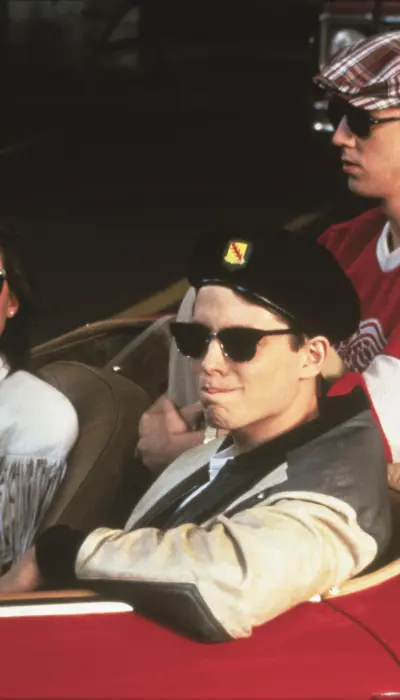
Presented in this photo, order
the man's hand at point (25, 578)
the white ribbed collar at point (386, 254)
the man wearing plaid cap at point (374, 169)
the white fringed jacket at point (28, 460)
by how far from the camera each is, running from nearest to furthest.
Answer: the man's hand at point (25, 578) → the white fringed jacket at point (28, 460) → the man wearing plaid cap at point (374, 169) → the white ribbed collar at point (386, 254)

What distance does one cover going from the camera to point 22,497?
3.40 meters

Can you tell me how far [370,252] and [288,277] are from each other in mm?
1233

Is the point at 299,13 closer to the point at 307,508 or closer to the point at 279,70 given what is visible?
the point at 279,70

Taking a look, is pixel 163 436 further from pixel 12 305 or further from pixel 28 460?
pixel 12 305

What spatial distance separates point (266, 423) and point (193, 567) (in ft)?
1.32

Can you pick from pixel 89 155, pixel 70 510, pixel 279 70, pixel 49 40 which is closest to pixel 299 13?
pixel 279 70

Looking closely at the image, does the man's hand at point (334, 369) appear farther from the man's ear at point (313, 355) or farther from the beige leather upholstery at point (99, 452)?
the man's ear at point (313, 355)

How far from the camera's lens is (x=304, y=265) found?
9.03 feet

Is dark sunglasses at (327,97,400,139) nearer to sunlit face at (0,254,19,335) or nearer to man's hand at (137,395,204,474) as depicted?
man's hand at (137,395,204,474)

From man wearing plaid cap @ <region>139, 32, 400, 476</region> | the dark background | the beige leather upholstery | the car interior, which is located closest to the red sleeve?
man wearing plaid cap @ <region>139, 32, 400, 476</region>

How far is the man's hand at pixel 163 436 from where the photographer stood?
11.2ft

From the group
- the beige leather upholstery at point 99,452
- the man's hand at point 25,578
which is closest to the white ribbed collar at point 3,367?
the beige leather upholstery at point 99,452

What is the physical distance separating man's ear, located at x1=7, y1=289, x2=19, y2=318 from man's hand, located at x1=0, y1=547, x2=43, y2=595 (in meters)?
0.69

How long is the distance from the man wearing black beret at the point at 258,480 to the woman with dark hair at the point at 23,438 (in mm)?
418
